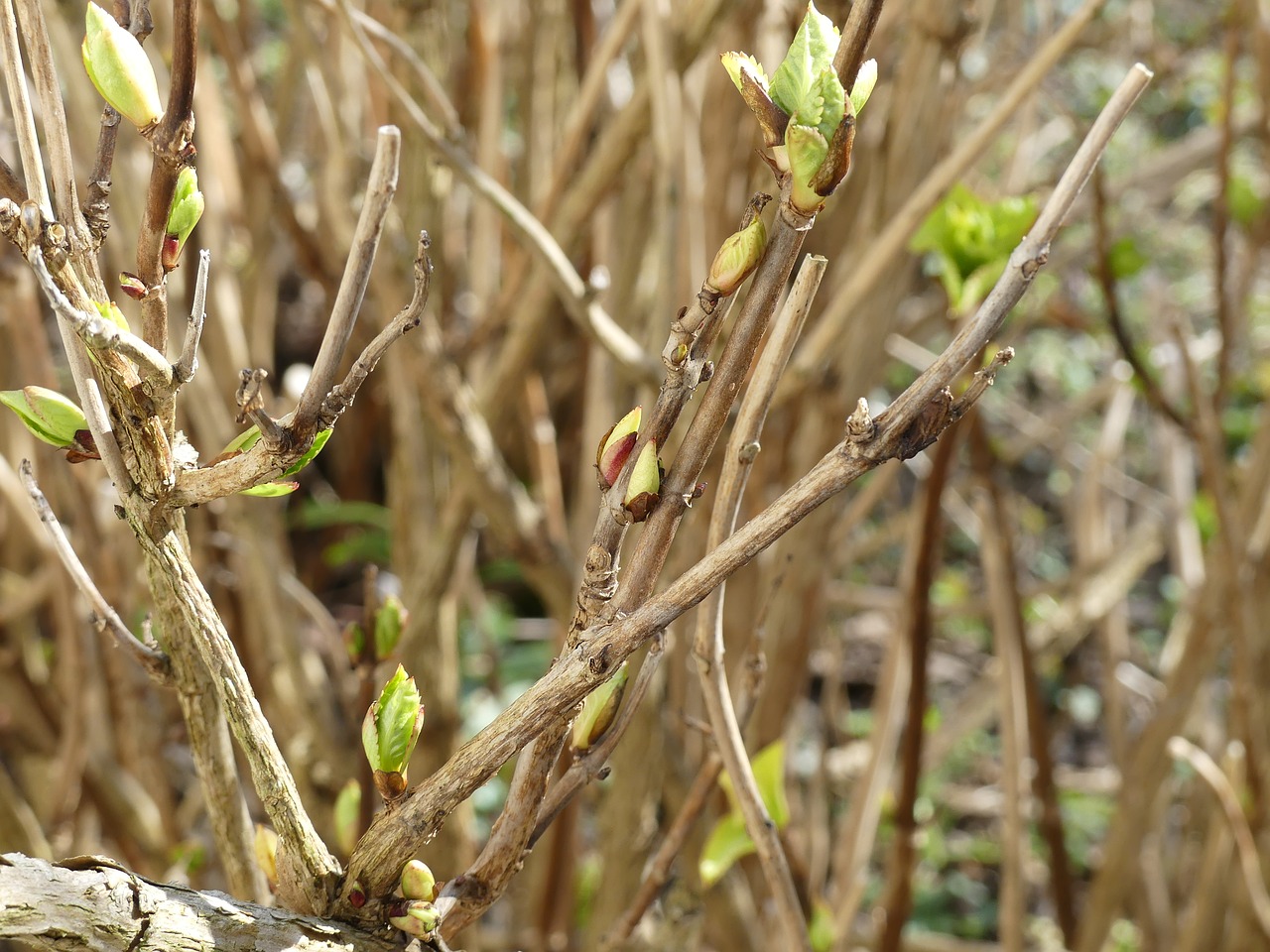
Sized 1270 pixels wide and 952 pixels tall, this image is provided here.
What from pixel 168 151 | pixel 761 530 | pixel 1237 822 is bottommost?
pixel 1237 822

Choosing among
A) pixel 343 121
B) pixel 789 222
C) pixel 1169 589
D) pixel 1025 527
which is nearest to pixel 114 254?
pixel 343 121

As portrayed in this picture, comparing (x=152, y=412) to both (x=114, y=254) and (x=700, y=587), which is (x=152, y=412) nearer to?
(x=700, y=587)

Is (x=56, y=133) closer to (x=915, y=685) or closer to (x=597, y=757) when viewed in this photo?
(x=597, y=757)

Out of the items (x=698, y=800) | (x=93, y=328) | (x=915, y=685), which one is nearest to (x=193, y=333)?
(x=93, y=328)

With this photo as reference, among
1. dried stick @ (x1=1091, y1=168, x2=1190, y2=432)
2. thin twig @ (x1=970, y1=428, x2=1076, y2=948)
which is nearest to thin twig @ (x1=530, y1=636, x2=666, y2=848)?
thin twig @ (x1=970, y1=428, x2=1076, y2=948)

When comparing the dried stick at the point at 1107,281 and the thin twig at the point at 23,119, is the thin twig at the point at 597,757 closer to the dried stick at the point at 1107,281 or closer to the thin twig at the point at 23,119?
the thin twig at the point at 23,119

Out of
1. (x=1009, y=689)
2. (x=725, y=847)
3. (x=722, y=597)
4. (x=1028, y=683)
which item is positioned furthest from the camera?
(x=1028, y=683)
